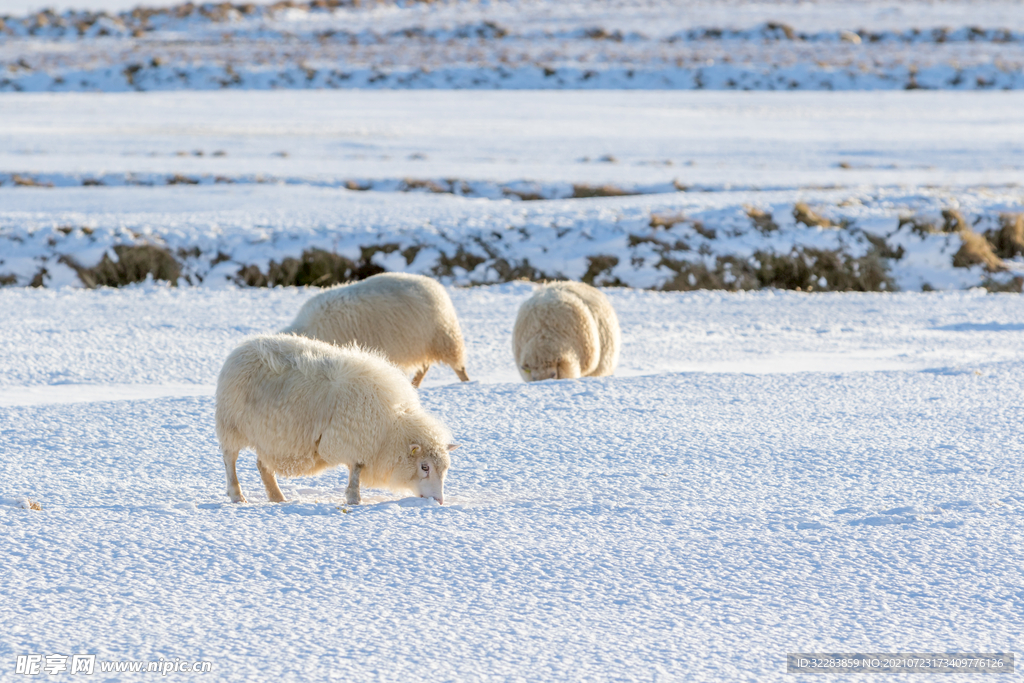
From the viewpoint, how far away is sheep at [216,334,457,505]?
3.80 meters

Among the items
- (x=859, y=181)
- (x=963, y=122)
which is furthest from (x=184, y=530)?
(x=963, y=122)

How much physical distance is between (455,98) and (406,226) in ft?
60.6

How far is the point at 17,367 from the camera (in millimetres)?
6320

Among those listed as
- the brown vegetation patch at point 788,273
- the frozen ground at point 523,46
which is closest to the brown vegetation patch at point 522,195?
the brown vegetation patch at point 788,273

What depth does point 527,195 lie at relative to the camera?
44.3ft

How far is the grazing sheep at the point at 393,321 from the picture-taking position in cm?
580

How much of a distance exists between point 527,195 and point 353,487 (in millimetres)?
9983

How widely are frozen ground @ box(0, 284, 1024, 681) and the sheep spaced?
13 centimetres

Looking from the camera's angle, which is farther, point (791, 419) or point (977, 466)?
point (791, 419)

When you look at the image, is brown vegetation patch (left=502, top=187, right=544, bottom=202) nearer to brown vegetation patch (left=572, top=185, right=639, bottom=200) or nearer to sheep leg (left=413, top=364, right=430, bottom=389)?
brown vegetation patch (left=572, top=185, right=639, bottom=200)

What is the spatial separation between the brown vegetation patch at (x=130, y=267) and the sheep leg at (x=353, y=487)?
6378 millimetres

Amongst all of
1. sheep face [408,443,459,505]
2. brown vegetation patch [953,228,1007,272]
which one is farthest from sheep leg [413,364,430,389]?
brown vegetation patch [953,228,1007,272]

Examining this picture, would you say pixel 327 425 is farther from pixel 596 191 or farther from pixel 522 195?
pixel 596 191

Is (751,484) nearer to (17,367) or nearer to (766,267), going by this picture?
(17,367)
